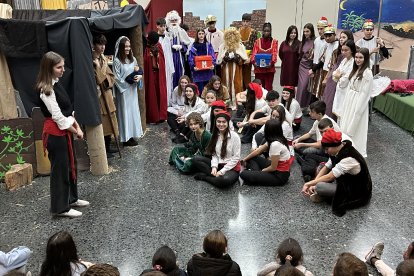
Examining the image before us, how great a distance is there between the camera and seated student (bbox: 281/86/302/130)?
5.38 metres

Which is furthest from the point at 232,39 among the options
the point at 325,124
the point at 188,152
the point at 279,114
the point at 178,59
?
the point at 325,124

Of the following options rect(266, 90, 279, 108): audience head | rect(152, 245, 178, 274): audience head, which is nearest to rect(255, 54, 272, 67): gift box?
rect(266, 90, 279, 108): audience head

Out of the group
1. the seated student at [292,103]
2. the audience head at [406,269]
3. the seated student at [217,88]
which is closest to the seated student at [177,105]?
the seated student at [217,88]

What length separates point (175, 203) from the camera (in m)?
3.81

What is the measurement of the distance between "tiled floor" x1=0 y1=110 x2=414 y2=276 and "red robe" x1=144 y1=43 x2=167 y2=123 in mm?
1712

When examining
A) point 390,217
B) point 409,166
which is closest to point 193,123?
point 390,217

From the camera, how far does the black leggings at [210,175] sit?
403 cm

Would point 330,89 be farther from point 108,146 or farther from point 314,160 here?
point 108,146

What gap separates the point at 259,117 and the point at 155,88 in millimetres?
1708

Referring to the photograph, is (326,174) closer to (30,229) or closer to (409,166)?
(409,166)

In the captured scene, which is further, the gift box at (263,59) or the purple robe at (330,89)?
A: the gift box at (263,59)

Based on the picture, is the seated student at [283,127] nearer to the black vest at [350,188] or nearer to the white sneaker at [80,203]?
the black vest at [350,188]

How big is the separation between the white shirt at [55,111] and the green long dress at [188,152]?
1.47 metres

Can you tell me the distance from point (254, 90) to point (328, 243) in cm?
270
